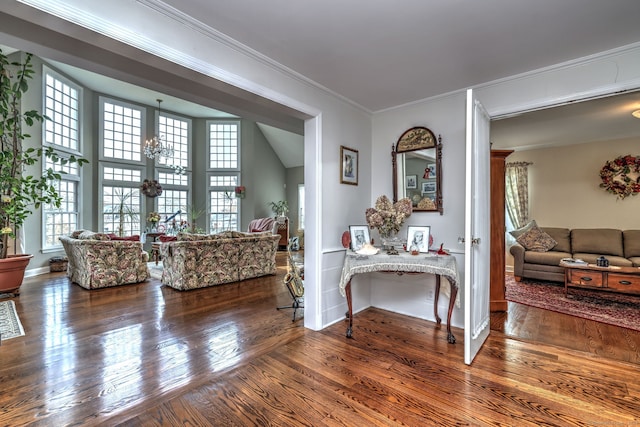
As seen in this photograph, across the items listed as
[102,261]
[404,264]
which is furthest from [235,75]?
[102,261]

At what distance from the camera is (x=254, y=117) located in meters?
3.46

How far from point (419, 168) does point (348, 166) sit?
85 centimetres

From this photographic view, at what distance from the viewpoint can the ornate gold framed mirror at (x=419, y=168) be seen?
3391 mm

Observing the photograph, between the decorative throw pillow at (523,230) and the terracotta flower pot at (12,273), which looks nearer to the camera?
the terracotta flower pot at (12,273)

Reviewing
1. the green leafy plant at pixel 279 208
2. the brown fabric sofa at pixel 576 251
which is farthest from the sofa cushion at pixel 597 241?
the green leafy plant at pixel 279 208

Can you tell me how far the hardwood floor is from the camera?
5.86 feet

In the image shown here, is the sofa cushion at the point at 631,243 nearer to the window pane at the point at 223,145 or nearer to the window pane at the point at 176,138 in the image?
the window pane at the point at 223,145

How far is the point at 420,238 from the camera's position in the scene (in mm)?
3072

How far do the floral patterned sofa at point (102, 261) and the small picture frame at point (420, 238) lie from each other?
4.46 metres

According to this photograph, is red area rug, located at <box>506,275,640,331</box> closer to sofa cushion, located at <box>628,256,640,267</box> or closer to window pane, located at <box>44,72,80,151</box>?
sofa cushion, located at <box>628,256,640,267</box>

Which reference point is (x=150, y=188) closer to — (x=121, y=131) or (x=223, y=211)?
(x=121, y=131)

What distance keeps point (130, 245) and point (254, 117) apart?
10.7 ft

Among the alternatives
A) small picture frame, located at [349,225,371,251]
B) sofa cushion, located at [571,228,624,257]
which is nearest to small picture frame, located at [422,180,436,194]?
small picture frame, located at [349,225,371,251]

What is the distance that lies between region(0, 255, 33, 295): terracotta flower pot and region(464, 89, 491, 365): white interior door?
5.67 meters
